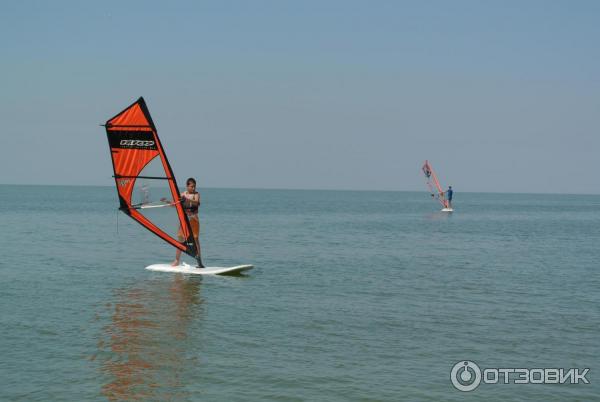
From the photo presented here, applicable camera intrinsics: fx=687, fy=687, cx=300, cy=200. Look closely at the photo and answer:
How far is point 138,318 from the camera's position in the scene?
40.4 feet

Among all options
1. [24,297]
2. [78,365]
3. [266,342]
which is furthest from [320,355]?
[24,297]

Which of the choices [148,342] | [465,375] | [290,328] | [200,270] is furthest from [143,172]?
[465,375]

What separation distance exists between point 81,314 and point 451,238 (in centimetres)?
2555

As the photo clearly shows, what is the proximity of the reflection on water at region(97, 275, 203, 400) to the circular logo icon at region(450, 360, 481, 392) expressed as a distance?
3.51m

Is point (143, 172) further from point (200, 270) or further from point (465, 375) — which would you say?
point (465, 375)

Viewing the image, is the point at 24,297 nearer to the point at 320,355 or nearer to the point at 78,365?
the point at 78,365

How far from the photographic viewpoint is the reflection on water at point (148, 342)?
8453 mm

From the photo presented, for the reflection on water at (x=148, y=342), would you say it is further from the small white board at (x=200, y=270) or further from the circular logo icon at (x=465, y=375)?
the circular logo icon at (x=465, y=375)

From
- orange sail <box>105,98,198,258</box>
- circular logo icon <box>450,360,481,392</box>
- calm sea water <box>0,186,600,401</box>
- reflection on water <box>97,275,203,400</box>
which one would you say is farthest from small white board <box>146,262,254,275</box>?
circular logo icon <box>450,360,481,392</box>

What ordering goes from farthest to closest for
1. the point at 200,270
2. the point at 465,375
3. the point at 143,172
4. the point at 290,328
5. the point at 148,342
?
the point at 200,270 → the point at 143,172 → the point at 290,328 → the point at 148,342 → the point at 465,375

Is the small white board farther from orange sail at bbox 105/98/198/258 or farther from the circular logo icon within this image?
the circular logo icon

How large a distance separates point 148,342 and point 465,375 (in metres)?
4.76

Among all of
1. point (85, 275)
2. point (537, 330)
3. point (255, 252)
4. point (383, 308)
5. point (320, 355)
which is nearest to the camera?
point (320, 355)

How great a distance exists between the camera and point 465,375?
930 centimetres
